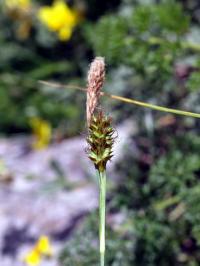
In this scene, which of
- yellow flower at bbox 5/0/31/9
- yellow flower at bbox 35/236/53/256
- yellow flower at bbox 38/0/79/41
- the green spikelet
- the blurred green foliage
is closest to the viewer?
the green spikelet

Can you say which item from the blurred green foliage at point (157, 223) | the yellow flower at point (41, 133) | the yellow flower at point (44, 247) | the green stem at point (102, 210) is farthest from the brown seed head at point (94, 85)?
the yellow flower at point (41, 133)

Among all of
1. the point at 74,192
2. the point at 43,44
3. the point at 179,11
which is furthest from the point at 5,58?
the point at 179,11

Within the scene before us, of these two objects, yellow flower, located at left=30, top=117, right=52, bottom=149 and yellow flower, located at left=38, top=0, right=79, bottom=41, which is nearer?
yellow flower, located at left=30, top=117, right=52, bottom=149

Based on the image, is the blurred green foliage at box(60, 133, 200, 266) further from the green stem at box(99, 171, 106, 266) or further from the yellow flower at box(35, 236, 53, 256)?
the green stem at box(99, 171, 106, 266)

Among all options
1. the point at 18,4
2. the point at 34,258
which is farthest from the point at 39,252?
the point at 18,4

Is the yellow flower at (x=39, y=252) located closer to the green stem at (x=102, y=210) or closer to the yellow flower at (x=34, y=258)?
the yellow flower at (x=34, y=258)

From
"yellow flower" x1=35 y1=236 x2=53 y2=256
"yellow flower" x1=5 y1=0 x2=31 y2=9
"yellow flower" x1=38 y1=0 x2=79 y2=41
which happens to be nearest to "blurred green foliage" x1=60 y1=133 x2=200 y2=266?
"yellow flower" x1=35 y1=236 x2=53 y2=256
